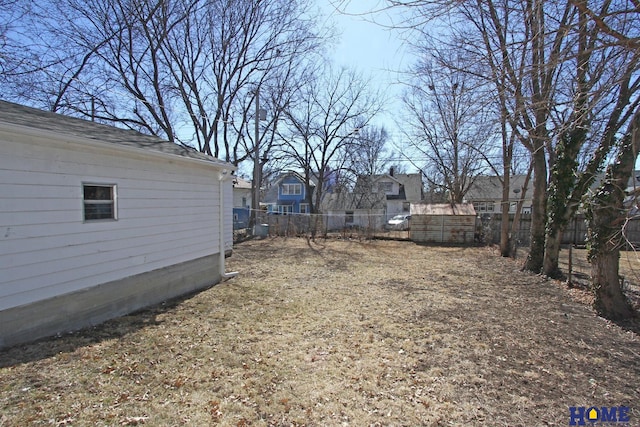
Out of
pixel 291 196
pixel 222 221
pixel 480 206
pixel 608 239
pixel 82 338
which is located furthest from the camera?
pixel 291 196

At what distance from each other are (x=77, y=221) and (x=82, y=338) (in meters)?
1.49

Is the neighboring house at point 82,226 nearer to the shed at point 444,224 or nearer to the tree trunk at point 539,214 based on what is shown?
the tree trunk at point 539,214

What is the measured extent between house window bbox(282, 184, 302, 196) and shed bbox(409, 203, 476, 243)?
17.5 metres

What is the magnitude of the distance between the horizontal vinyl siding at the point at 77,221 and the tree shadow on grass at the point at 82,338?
0.53m

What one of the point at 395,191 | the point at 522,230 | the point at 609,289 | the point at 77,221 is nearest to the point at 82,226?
the point at 77,221

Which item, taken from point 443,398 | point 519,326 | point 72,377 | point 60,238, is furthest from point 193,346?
point 519,326

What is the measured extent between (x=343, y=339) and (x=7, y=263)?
3959mm

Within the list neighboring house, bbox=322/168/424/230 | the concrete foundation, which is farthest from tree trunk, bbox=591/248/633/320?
neighboring house, bbox=322/168/424/230

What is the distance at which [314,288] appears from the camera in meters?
6.79

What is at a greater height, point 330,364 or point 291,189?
point 291,189

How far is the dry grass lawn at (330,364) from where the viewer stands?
2590 millimetres

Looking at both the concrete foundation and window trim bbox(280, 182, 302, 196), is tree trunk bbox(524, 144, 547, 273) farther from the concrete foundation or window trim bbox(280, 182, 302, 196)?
window trim bbox(280, 182, 302, 196)

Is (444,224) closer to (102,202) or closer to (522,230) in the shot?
(522,230)

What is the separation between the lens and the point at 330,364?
3438mm
